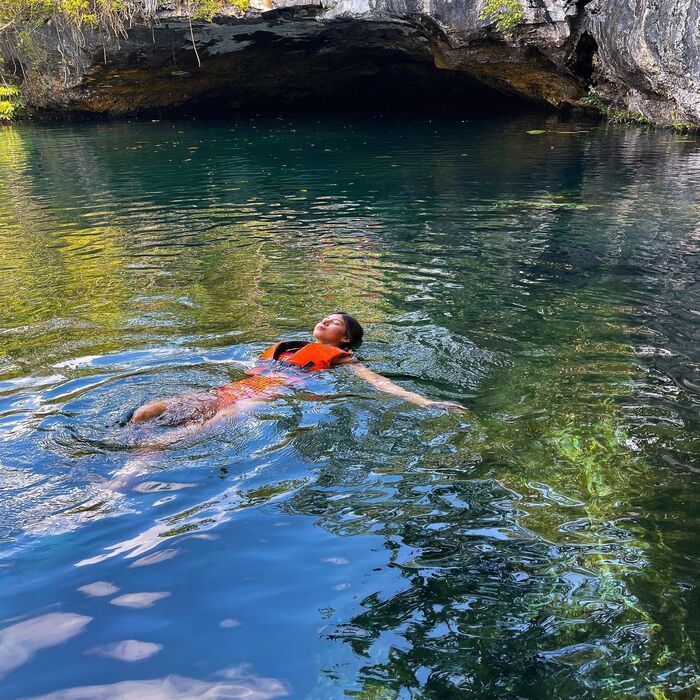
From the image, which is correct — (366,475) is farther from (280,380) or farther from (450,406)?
(280,380)

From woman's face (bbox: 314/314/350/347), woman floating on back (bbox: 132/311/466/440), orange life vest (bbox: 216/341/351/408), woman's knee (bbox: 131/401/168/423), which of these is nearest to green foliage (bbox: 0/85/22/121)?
Result: woman floating on back (bbox: 132/311/466/440)

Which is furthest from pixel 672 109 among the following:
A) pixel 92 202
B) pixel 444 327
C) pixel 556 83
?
pixel 444 327

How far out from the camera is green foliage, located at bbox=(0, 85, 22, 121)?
3186 centimetres

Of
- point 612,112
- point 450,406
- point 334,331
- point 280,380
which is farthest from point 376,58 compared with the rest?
point 450,406

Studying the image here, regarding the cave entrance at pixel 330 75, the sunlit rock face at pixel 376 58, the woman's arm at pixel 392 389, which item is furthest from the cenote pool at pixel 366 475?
the cave entrance at pixel 330 75

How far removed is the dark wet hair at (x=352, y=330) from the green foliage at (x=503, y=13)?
63.4ft

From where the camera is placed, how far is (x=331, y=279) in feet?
29.8

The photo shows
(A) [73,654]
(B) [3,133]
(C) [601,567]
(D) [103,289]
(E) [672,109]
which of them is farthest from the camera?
(B) [3,133]

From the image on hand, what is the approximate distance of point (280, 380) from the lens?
5.92 meters

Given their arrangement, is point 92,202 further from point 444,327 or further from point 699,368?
point 699,368

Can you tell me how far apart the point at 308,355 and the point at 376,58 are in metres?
27.4

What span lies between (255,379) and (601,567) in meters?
3.11

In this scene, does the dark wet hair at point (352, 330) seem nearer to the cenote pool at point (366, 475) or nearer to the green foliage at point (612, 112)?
the cenote pool at point (366, 475)

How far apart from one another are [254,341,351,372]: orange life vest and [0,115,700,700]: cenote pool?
15 cm
